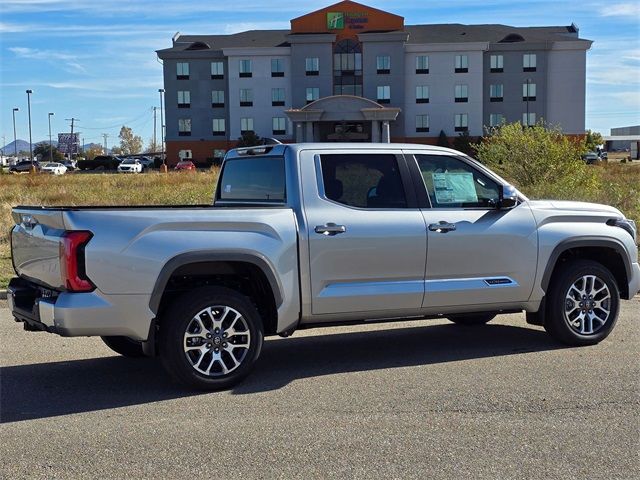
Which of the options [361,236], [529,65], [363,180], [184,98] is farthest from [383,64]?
[361,236]

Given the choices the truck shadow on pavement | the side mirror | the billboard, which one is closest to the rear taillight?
the truck shadow on pavement

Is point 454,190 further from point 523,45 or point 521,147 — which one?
point 523,45

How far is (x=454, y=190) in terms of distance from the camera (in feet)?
22.6

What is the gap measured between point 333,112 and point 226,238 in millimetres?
64601

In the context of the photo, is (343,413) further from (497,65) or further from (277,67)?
(497,65)

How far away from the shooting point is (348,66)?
250 ft

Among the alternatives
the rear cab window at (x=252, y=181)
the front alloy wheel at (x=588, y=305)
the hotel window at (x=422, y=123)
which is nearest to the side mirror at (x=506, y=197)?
the front alloy wheel at (x=588, y=305)

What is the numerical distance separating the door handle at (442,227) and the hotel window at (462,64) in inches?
2871

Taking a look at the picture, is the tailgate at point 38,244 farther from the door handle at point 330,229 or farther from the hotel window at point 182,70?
the hotel window at point 182,70

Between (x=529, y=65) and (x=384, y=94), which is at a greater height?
(x=529, y=65)

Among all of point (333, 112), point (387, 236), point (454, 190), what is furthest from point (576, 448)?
point (333, 112)

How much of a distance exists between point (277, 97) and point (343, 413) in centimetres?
7517

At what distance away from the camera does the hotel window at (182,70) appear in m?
80.7

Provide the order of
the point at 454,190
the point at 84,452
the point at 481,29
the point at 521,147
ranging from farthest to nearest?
the point at 481,29, the point at 521,147, the point at 454,190, the point at 84,452
